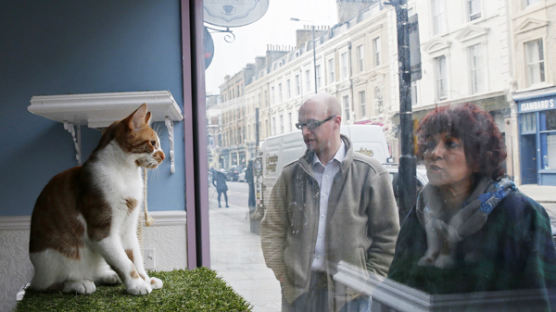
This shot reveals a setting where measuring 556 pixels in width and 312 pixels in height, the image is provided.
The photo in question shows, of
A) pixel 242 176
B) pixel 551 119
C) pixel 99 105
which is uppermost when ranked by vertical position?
pixel 99 105

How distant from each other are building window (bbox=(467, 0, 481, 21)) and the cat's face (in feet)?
3.51

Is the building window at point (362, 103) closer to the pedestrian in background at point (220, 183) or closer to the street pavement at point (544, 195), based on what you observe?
the street pavement at point (544, 195)

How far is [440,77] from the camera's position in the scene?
0.75 m

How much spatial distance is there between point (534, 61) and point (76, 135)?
7.09 ft

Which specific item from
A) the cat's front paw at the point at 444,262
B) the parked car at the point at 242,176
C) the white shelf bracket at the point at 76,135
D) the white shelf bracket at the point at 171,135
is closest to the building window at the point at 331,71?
the cat's front paw at the point at 444,262

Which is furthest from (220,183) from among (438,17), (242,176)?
(438,17)

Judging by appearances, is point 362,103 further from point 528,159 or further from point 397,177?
point 528,159

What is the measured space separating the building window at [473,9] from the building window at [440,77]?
0.08 metres

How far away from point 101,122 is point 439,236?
66.1 inches

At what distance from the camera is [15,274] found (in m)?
2.24

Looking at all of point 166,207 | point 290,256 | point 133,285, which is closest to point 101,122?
point 166,207

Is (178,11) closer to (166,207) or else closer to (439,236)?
(166,207)

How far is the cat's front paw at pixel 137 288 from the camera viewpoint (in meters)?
1.37

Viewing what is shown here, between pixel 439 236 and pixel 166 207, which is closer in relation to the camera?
pixel 439 236
